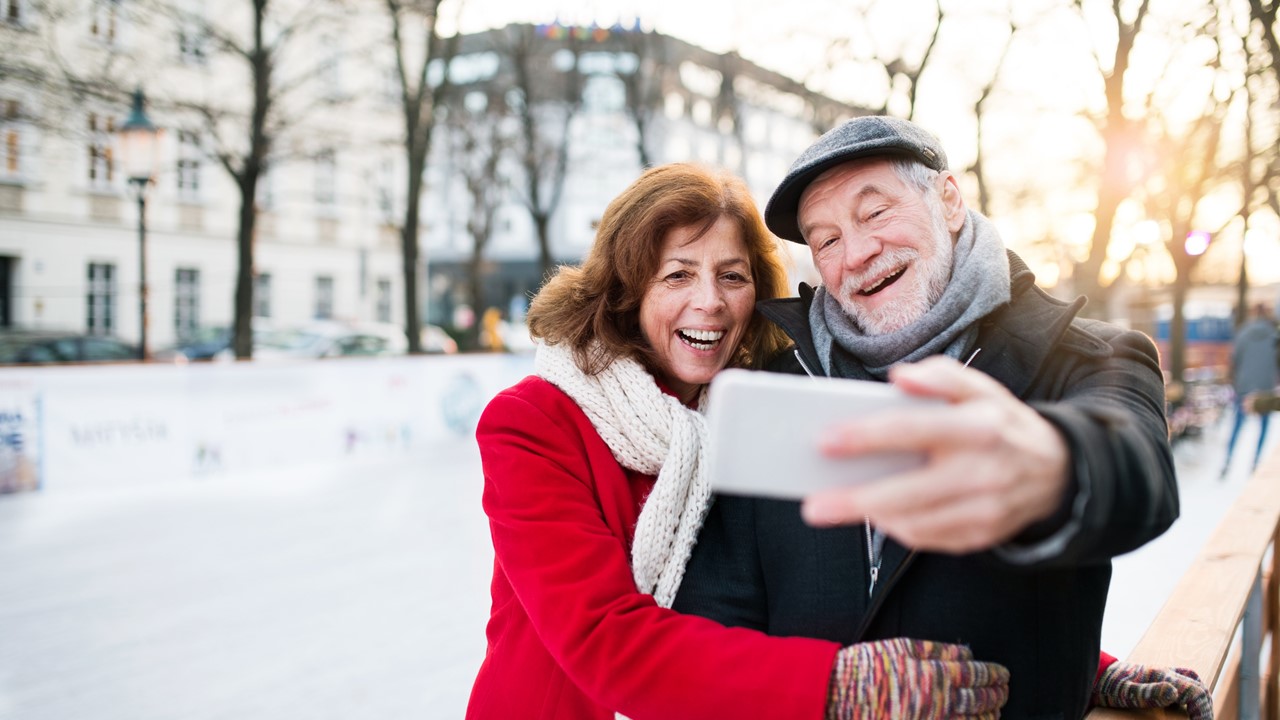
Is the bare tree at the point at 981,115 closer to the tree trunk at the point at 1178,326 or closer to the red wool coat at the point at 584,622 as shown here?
the tree trunk at the point at 1178,326

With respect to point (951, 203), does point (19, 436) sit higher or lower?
lower

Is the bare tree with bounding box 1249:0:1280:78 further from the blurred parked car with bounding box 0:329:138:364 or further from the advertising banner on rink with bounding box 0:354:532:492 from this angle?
the blurred parked car with bounding box 0:329:138:364

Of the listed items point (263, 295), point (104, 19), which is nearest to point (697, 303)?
point (104, 19)

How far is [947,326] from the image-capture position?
132 cm

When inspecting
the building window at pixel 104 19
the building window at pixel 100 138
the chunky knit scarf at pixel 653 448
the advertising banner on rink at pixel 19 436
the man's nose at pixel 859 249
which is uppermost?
the building window at pixel 104 19

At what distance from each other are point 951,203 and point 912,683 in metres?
0.80

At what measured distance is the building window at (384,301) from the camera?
28.8 metres

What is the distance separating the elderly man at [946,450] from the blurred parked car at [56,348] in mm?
14353

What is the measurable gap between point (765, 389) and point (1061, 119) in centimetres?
1497

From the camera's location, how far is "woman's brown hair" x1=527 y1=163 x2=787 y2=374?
1.75 m

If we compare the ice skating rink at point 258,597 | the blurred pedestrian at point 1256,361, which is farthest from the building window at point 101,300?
the blurred pedestrian at point 1256,361

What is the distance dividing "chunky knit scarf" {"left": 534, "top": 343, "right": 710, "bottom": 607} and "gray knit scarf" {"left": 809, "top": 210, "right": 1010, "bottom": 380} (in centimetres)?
30

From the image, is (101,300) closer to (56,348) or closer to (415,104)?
(56,348)

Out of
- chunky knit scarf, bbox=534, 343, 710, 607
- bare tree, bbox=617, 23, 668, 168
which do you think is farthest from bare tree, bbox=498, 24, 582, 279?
chunky knit scarf, bbox=534, 343, 710, 607
